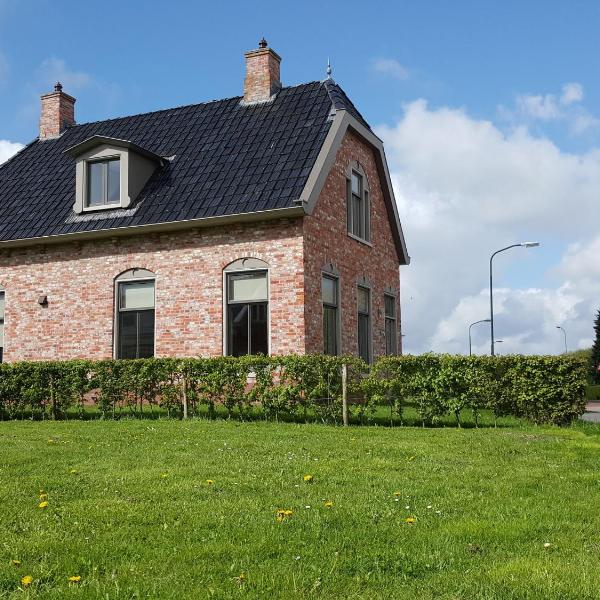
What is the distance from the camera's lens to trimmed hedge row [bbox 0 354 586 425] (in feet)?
46.4

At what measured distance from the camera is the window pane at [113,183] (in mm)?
20094

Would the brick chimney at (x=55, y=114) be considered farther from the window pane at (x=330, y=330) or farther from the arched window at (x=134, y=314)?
the window pane at (x=330, y=330)

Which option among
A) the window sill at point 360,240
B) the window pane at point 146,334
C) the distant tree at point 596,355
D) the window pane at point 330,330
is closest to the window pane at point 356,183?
the window sill at point 360,240

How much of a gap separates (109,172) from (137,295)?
12.2ft

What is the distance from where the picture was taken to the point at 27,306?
20.9 m

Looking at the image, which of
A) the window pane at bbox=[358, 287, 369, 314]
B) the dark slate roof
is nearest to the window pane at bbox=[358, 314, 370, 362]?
the window pane at bbox=[358, 287, 369, 314]

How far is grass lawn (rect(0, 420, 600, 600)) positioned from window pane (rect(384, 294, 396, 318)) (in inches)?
502

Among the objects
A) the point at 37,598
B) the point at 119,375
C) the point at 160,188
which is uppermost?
the point at 160,188

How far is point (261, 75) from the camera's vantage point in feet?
71.8

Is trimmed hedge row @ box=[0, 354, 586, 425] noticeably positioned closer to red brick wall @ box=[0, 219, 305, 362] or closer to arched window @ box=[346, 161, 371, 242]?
red brick wall @ box=[0, 219, 305, 362]

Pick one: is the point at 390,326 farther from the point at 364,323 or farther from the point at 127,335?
the point at 127,335

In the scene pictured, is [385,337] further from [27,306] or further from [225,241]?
[27,306]

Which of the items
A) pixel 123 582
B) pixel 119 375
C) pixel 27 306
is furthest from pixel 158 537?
pixel 27 306

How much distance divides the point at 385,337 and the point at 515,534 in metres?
17.3
